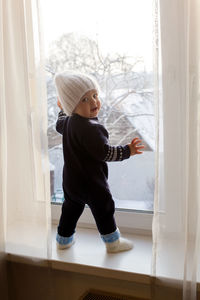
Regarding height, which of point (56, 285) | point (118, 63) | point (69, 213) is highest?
point (118, 63)

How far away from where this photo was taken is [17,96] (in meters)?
1.11

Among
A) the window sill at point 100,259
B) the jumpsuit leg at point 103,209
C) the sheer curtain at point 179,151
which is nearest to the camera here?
the sheer curtain at point 179,151

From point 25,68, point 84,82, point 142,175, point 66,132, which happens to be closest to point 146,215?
point 142,175

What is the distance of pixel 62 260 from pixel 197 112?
0.63m

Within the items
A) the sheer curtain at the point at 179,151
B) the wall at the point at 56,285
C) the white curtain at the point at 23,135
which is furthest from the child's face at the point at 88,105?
the wall at the point at 56,285

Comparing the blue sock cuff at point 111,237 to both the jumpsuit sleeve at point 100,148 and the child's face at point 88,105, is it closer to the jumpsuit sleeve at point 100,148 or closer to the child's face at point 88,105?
the jumpsuit sleeve at point 100,148

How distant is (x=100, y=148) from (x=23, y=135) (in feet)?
0.87

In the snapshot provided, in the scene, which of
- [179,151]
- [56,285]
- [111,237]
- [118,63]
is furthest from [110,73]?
[56,285]

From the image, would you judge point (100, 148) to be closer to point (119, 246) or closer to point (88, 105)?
point (88, 105)

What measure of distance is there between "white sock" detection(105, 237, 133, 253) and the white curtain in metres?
0.20

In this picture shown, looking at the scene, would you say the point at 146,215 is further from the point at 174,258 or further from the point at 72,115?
the point at 72,115

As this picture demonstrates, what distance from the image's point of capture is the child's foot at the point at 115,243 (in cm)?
112

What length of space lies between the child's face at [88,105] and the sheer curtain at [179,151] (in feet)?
0.75

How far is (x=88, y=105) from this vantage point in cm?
107
